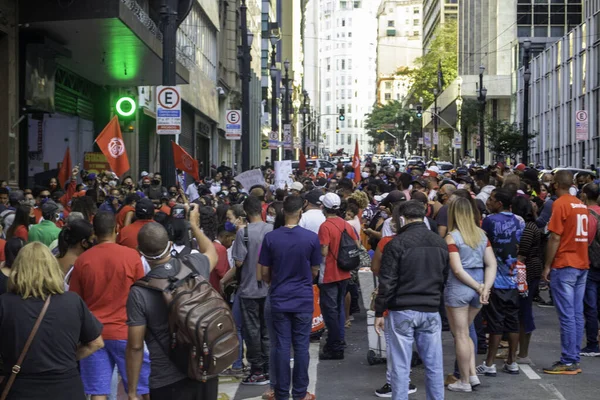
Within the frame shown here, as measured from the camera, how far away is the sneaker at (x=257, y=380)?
33.1 ft

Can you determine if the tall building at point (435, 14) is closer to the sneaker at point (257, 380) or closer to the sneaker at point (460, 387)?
the sneaker at point (257, 380)

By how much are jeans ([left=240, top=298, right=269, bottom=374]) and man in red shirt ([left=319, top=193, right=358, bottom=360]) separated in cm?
109

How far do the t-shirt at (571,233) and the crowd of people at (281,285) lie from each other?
13 millimetres

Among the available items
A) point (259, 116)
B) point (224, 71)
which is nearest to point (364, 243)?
point (224, 71)

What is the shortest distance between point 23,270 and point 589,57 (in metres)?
42.0

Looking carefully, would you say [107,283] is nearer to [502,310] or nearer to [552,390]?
[502,310]

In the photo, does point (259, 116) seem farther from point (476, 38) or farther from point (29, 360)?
point (29, 360)

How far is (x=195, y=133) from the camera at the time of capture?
145 ft

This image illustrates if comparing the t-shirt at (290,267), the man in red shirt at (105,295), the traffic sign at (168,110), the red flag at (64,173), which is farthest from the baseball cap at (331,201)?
the red flag at (64,173)

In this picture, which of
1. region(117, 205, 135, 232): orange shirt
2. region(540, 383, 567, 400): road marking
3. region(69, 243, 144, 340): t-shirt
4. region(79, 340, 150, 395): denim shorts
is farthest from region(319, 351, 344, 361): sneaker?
region(69, 243, 144, 340): t-shirt

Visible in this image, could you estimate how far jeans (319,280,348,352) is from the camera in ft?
36.1

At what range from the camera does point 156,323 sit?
5.80 meters

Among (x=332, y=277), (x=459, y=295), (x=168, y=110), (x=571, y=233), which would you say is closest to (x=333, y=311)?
(x=332, y=277)

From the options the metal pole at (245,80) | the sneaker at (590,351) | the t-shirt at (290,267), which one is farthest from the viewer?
the metal pole at (245,80)
